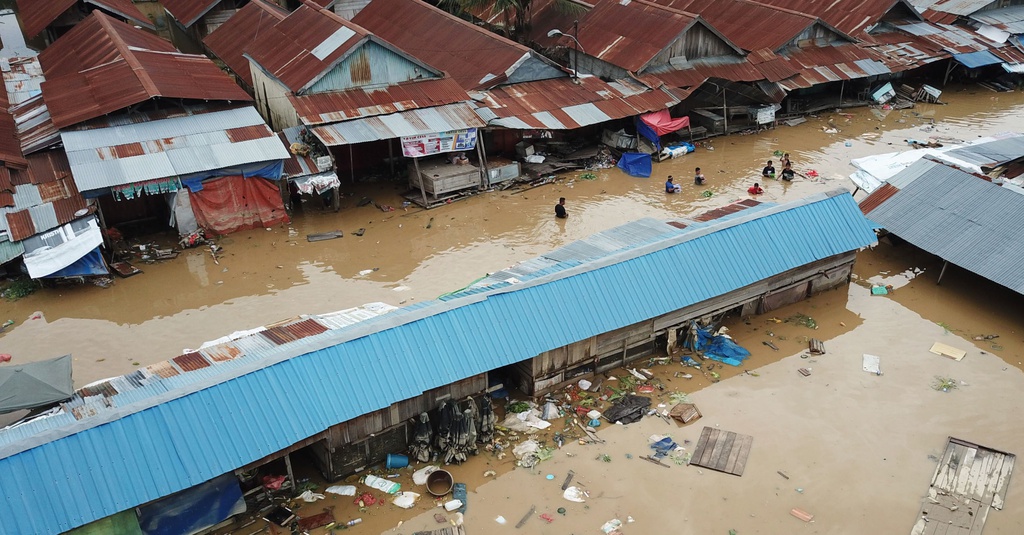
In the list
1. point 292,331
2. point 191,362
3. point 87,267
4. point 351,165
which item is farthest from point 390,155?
point 191,362

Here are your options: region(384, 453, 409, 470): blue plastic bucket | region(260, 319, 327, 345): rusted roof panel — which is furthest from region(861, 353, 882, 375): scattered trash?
region(260, 319, 327, 345): rusted roof panel

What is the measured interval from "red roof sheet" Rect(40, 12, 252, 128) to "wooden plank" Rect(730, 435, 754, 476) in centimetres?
1828

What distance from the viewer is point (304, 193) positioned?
916 inches

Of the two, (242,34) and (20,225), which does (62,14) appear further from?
(20,225)

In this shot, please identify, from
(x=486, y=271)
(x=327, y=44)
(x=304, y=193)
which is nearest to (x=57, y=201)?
(x=304, y=193)

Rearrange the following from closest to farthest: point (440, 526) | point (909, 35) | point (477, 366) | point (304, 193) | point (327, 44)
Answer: point (440, 526), point (477, 366), point (304, 193), point (327, 44), point (909, 35)

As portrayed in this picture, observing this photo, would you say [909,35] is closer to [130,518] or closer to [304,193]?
[304,193]

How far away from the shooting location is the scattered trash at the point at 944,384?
15.4 meters

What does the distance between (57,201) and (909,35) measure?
1452 inches

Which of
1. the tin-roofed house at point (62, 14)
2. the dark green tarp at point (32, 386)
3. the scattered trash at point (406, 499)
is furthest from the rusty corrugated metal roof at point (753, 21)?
the dark green tarp at point (32, 386)

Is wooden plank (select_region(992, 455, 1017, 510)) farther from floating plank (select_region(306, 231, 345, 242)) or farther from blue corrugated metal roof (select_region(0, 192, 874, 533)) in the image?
floating plank (select_region(306, 231, 345, 242))

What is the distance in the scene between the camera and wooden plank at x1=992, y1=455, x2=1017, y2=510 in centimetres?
1262

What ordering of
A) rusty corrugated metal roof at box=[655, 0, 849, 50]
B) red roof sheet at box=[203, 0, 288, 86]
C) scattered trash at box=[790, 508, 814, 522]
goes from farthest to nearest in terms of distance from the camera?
rusty corrugated metal roof at box=[655, 0, 849, 50] → red roof sheet at box=[203, 0, 288, 86] → scattered trash at box=[790, 508, 814, 522]

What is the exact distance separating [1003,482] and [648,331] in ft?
22.7
